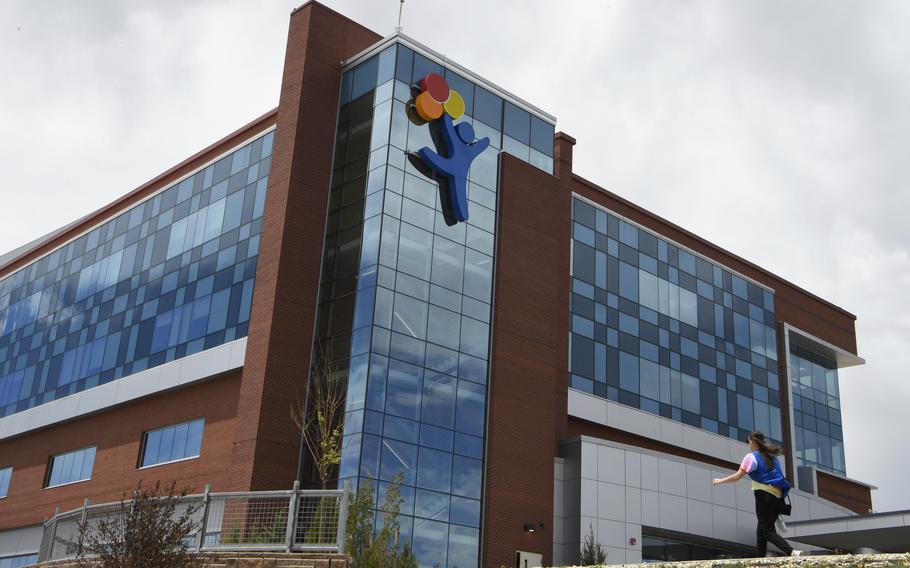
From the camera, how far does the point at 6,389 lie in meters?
49.8

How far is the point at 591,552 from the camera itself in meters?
34.7

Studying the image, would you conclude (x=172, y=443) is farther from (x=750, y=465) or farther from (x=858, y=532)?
(x=750, y=465)

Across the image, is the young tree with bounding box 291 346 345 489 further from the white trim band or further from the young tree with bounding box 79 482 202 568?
the young tree with bounding box 79 482 202 568

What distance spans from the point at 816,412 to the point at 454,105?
92.9 ft

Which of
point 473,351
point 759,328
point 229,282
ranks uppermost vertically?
point 759,328

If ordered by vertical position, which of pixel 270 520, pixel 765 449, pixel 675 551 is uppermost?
pixel 675 551

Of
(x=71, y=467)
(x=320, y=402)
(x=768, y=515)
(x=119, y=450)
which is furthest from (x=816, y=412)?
(x=768, y=515)

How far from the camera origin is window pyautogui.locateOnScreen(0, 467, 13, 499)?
1832 inches

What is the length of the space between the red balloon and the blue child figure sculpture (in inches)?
25.3

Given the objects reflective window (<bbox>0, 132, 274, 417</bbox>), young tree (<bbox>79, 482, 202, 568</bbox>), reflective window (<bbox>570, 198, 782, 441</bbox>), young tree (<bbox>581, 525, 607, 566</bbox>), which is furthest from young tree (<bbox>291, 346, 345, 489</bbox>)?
young tree (<bbox>79, 482, 202, 568</bbox>)

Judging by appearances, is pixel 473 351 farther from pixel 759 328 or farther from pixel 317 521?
pixel 759 328

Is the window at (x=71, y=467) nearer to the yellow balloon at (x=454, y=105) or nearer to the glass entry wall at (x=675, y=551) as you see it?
the yellow balloon at (x=454, y=105)

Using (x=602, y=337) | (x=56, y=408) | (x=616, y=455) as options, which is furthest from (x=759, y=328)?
(x=56, y=408)

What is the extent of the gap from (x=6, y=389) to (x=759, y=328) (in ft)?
121
